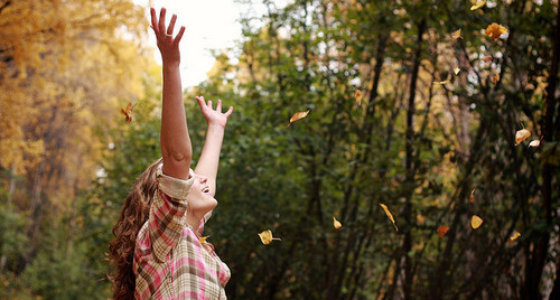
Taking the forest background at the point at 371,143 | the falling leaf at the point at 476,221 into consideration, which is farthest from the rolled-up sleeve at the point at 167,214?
the falling leaf at the point at 476,221

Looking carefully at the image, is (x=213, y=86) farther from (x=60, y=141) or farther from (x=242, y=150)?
(x=60, y=141)

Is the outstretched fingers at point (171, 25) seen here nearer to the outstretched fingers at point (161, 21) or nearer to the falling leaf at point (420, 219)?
the outstretched fingers at point (161, 21)

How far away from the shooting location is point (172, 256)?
5.34 feet

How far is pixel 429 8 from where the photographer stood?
3.71 meters

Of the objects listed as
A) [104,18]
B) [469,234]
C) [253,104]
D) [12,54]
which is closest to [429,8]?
[469,234]

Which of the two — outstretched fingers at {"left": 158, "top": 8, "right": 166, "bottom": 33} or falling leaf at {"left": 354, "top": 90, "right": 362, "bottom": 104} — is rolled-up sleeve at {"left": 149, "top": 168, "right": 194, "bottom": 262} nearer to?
outstretched fingers at {"left": 158, "top": 8, "right": 166, "bottom": 33}

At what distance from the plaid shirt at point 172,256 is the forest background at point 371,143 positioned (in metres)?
0.77

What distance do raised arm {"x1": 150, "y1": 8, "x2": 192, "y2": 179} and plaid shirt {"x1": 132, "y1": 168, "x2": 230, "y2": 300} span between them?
0.09 meters

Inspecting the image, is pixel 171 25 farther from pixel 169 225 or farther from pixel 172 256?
pixel 172 256

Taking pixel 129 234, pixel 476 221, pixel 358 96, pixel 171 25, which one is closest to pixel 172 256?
pixel 129 234

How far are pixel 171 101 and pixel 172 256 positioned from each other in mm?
557

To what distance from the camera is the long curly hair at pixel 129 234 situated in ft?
5.96

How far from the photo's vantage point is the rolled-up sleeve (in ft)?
4.81

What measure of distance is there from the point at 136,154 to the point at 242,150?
129 inches
